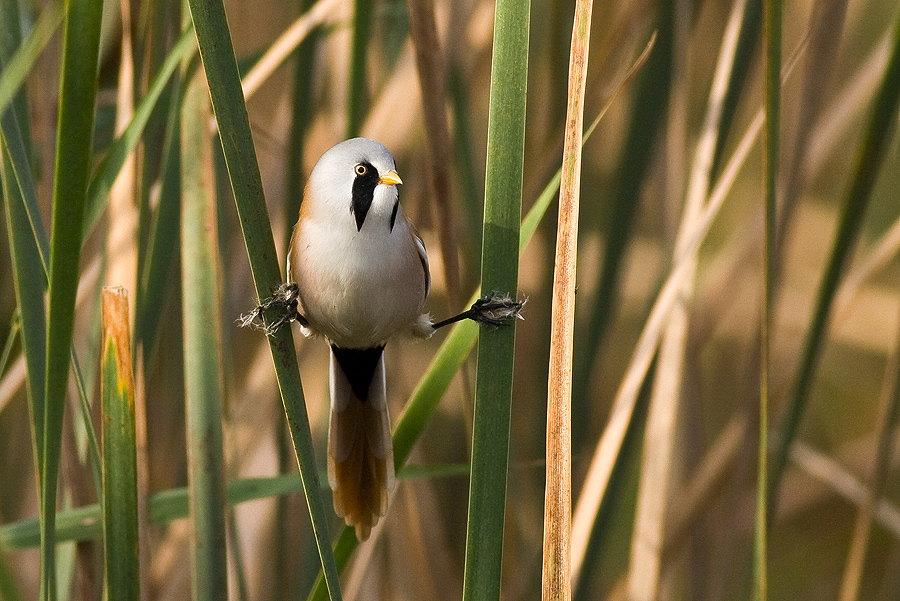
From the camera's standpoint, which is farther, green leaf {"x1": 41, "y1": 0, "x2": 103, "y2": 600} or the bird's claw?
the bird's claw

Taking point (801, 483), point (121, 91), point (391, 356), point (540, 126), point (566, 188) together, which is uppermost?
point (540, 126)

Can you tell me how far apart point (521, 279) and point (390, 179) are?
112 centimetres

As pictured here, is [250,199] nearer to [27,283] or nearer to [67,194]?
[67,194]

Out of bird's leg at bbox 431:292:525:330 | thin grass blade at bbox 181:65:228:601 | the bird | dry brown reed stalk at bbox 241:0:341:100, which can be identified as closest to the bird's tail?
the bird

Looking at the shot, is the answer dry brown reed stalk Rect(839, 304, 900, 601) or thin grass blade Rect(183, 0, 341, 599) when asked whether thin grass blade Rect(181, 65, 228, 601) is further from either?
dry brown reed stalk Rect(839, 304, 900, 601)

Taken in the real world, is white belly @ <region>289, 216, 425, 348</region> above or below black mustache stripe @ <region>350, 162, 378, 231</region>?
below

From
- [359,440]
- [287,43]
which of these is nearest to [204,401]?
[359,440]

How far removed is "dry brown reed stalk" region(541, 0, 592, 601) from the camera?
36.1 inches

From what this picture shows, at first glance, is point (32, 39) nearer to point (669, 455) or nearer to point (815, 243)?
point (669, 455)

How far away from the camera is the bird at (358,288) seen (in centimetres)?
120

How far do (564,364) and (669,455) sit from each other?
2.54ft

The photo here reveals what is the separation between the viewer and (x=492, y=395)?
Result: 2.99 ft

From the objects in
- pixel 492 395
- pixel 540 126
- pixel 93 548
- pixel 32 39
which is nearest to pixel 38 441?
pixel 93 548

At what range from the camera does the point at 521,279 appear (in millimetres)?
2248
